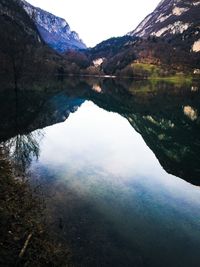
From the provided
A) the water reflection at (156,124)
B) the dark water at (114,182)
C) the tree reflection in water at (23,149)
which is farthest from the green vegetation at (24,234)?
the water reflection at (156,124)

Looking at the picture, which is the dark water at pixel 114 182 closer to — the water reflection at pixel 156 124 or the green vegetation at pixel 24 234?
the water reflection at pixel 156 124

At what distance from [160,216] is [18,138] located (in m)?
22.9

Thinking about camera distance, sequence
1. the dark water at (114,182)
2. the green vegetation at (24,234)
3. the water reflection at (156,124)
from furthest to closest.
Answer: the water reflection at (156,124)
the dark water at (114,182)
the green vegetation at (24,234)

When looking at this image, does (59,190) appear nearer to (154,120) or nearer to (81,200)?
(81,200)

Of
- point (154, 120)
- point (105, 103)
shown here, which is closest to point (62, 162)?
point (154, 120)

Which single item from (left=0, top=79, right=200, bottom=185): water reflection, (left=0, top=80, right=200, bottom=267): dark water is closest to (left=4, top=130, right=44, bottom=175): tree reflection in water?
(left=0, top=80, right=200, bottom=267): dark water

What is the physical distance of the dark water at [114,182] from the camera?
2078 centimetres

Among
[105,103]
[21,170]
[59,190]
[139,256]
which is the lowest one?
[139,256]

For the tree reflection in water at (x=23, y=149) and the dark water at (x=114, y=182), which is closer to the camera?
the dark water at (x=114, y=182)

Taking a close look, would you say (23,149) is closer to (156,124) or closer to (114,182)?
(114,182)

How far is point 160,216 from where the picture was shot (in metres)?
A: 25.8

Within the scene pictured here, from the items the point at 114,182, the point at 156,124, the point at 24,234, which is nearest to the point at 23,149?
the point at 114,182

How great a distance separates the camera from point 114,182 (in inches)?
1297

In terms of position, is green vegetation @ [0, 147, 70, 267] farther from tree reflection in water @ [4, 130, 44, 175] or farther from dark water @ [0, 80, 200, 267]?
tree reflection in water @ [4, 130, 44, 175]
